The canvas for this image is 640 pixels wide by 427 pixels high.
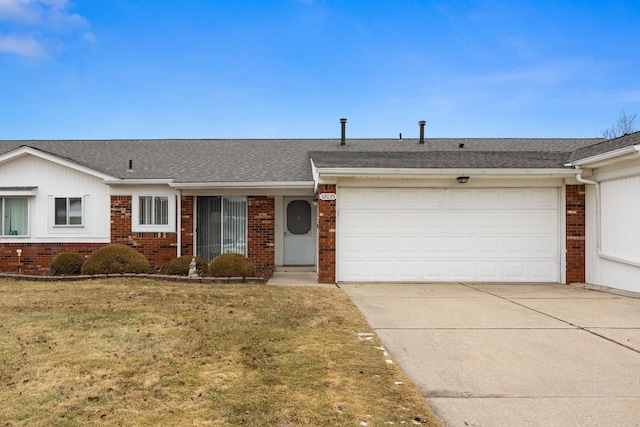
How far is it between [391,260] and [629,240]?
4.87 m

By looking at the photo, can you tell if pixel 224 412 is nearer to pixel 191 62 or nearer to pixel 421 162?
pixel 421 162

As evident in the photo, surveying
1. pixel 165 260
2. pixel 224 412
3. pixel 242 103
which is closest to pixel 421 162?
pixel 165 260

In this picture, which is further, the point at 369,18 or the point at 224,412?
the point at 369,18

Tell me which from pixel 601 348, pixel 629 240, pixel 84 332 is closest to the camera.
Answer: pixel 601 348

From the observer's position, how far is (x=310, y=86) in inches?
969

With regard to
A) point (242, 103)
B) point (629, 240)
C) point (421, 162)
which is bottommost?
point (629, 240)

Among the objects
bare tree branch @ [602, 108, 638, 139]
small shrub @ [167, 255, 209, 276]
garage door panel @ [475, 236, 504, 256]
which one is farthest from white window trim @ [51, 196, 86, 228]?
bare tree branch @ [602, 108, 638, 139]

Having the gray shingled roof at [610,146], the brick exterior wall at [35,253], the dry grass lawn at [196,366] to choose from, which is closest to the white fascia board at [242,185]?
the brick exterior wall at [35,253]

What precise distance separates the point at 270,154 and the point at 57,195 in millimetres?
6641

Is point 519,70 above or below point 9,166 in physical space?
above

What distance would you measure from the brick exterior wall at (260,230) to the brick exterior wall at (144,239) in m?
2.19

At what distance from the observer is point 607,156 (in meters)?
8.78

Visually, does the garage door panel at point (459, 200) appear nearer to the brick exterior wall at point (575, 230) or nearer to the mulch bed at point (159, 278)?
the brick exterior wall at point (575, 230)

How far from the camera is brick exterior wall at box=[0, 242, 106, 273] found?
12477 mm
